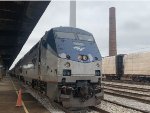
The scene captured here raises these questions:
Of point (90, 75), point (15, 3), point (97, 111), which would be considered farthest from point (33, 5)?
point (97, 111)

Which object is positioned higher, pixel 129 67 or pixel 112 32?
pixel 112 32

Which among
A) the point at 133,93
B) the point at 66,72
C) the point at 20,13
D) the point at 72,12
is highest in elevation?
the point at 72,12

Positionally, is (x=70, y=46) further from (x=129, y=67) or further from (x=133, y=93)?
(x=129, y=67)

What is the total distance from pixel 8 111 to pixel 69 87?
2.54m

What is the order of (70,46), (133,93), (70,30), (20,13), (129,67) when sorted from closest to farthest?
(70,46), (70,30), (20,13), (133,93), (129,67)

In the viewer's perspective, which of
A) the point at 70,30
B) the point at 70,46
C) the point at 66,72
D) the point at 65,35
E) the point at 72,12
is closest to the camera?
the point at 66,72

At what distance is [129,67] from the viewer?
37.2m

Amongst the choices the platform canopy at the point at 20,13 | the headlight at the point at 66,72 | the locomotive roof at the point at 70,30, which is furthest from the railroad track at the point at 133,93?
the platform canopy at the point at 20,13

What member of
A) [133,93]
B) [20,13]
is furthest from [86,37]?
[133,93]

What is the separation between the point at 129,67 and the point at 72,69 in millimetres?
26328

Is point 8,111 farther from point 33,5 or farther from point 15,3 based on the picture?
point 15,3

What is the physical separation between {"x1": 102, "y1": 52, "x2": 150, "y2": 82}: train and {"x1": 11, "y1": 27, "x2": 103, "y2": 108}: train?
20.5 m

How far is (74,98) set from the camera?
451 inches

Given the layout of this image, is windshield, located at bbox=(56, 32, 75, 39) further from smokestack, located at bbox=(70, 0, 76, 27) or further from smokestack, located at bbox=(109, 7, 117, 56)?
smokestack, located at bbox=(109, 7, 117, 56)
